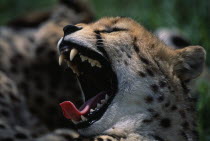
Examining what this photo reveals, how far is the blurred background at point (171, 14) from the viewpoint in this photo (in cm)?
401

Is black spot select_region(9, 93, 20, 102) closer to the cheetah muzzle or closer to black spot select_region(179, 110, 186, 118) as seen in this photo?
the cheetah muzzle

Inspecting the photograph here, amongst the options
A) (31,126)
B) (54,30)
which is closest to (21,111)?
(31,126)

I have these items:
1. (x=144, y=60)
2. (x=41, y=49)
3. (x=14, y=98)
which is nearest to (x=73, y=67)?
(x=144, y=60)

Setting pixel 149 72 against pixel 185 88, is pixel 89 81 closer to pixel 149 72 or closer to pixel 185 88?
pixel 149 72

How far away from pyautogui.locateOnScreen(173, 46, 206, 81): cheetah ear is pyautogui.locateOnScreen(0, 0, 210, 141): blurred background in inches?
31.5

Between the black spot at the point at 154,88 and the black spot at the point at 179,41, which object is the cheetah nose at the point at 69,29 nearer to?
the black spot at the point at 154,88

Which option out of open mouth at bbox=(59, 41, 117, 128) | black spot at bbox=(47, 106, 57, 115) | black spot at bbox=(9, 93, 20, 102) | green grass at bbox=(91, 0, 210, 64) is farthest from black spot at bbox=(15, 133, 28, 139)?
green grass at bbox=(91, 0, 210, 64)

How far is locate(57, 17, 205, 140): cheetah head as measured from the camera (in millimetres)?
2822

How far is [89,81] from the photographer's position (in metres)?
3.06

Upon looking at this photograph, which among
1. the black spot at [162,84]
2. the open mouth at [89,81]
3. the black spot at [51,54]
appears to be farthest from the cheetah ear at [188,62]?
the black spot at [51,54]

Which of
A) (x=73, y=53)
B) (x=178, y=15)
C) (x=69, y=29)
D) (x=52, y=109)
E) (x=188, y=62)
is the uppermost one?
(x=69, y=29)

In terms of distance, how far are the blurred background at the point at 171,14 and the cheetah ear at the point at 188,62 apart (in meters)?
0.80

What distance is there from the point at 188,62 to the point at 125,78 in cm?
44

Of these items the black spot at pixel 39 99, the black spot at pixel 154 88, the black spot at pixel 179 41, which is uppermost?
the black spot at pixel 154 88
